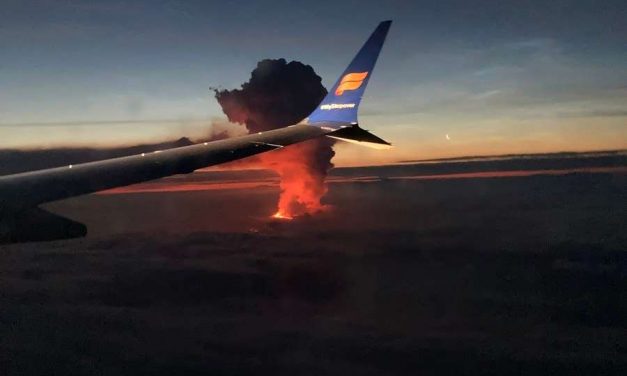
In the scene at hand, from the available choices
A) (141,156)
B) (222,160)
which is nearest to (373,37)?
(222,160)

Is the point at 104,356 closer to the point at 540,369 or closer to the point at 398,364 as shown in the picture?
the point at 398,364

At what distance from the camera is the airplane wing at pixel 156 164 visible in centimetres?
763

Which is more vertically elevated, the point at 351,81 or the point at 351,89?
the point at 351,81

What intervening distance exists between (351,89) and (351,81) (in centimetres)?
25

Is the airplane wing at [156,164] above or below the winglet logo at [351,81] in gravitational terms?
below

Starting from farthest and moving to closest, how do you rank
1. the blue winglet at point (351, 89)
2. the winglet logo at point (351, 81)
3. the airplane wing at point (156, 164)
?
the winglet logo at point (351, 81) → the blue winglet at point (351, 89) → the airplane wing at point (156, 164)

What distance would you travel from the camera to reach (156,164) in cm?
1054

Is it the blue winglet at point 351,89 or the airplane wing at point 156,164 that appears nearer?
the airplane wing at point 156,164

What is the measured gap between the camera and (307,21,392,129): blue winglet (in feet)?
39.4

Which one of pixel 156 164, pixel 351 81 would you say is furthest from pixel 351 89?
pixel 156 164

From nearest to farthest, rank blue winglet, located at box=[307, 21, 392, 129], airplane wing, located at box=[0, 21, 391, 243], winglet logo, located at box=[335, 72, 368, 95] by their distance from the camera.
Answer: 1. airplane wing, located at box=[0, 21, 391, 243]
2. blue winglet, located at box=[307, 21, 392, 129]
3. winglet logo, located at box=[335, 72, 368, 95]

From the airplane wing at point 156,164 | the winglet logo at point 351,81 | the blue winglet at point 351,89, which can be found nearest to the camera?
the airplane wing at point 156,164

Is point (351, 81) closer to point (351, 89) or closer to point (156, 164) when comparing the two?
point (351, 89)

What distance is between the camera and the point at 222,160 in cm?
1108
